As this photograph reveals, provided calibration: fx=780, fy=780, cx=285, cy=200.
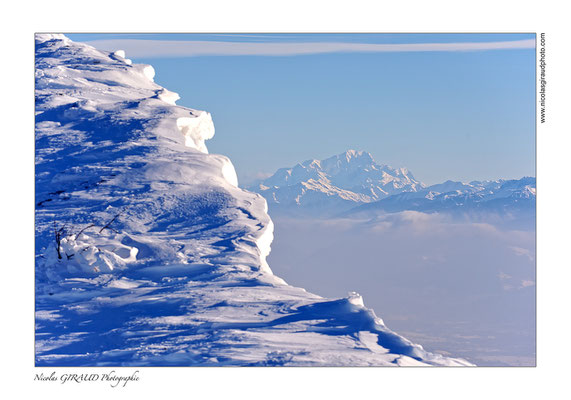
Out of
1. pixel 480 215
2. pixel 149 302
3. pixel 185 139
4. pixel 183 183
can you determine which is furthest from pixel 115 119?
pixel 480 215

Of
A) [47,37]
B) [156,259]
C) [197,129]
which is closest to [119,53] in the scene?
[47,37]

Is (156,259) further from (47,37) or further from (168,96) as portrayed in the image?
(47,37)

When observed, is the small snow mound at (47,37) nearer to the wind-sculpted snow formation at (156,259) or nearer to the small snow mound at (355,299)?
the wind-sculpted snow formation at (156,259)

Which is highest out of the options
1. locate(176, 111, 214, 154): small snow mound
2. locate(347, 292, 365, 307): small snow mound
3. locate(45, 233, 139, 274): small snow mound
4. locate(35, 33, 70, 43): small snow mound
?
locate(35, 33, 70, 43): small snow mound

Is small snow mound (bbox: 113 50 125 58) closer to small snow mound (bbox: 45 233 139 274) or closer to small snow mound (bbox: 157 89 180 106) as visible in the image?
small snow mound (bbox: 157 89 180 106)

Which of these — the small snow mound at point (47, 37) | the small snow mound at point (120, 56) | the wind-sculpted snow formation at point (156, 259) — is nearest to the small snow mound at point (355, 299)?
the wind-sculpted snow formation at point (156, 259)

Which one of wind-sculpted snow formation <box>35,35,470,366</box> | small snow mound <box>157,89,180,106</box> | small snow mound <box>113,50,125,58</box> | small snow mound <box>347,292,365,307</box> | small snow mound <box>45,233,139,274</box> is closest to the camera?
wind-sculpted snow formation <box>35,35,470,366</box>

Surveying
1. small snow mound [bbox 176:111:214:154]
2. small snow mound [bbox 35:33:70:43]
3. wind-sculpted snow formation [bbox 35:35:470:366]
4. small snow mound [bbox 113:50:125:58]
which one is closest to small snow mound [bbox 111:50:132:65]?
small snow mound [bbox 113:50:125:58]

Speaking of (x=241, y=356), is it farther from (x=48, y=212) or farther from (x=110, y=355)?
(x=48, y=212)
